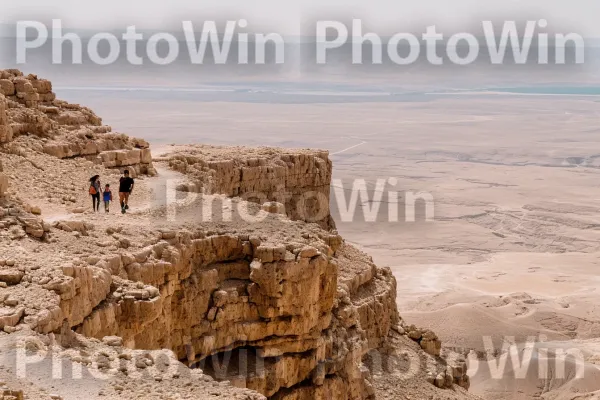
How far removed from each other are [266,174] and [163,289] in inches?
454

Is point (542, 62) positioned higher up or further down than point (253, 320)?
higher up

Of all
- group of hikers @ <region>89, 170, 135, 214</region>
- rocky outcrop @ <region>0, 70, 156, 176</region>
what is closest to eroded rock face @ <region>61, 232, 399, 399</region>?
group of hikers @ <region>89, 170, 135, 214</region>

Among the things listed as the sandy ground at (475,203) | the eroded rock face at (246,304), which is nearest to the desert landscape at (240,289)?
the eroded rock face at (246,304)

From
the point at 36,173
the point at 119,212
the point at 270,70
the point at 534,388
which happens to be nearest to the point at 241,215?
the point at 119,212

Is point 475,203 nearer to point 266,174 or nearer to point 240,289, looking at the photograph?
point 266,174

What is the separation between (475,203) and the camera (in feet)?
209

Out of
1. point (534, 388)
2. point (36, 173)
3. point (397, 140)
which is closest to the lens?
point (36, 173)

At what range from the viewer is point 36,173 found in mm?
16812

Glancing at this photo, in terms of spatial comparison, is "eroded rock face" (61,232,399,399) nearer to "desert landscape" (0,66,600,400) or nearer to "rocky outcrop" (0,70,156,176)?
"desert landscape" (0,66,600,400)

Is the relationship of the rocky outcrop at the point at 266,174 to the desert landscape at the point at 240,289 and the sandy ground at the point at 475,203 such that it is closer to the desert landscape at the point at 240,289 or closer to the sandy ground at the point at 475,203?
the desert landscape at the point at 240,289

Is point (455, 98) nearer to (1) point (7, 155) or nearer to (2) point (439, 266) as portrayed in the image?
(2) point (439, 266)

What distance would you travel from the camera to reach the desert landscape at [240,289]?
9891mm

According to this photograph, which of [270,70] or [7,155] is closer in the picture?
[7,155]

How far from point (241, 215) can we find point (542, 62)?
561ft
